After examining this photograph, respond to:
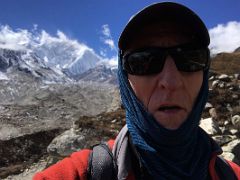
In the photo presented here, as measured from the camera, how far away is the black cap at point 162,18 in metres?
1.74

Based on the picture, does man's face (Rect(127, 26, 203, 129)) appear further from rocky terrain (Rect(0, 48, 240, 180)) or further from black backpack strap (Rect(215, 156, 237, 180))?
rocky terrain (Rect(0, 48, 240, 180))

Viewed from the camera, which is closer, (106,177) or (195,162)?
(106,177)

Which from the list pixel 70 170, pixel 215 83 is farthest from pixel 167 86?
pixel 215 83

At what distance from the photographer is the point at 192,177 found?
178cm

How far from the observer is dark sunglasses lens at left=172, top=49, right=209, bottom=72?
69.2 inches

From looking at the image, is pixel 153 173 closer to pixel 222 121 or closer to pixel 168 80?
pixel 168 80

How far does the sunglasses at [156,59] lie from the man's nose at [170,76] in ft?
0.06

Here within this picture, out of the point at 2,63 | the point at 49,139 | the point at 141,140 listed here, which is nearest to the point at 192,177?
the point at 141,140

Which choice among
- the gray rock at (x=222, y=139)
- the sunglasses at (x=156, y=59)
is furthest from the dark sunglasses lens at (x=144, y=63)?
the gray rock at (x=222, y=139)

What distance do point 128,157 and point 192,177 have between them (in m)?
0.36

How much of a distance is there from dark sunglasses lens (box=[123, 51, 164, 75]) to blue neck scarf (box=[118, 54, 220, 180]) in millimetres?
81

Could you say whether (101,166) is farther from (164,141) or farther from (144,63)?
(144,63)

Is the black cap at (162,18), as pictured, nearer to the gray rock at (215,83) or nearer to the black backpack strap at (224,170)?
the black backpack strap at (224,170)

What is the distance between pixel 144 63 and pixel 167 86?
16 centimetres
